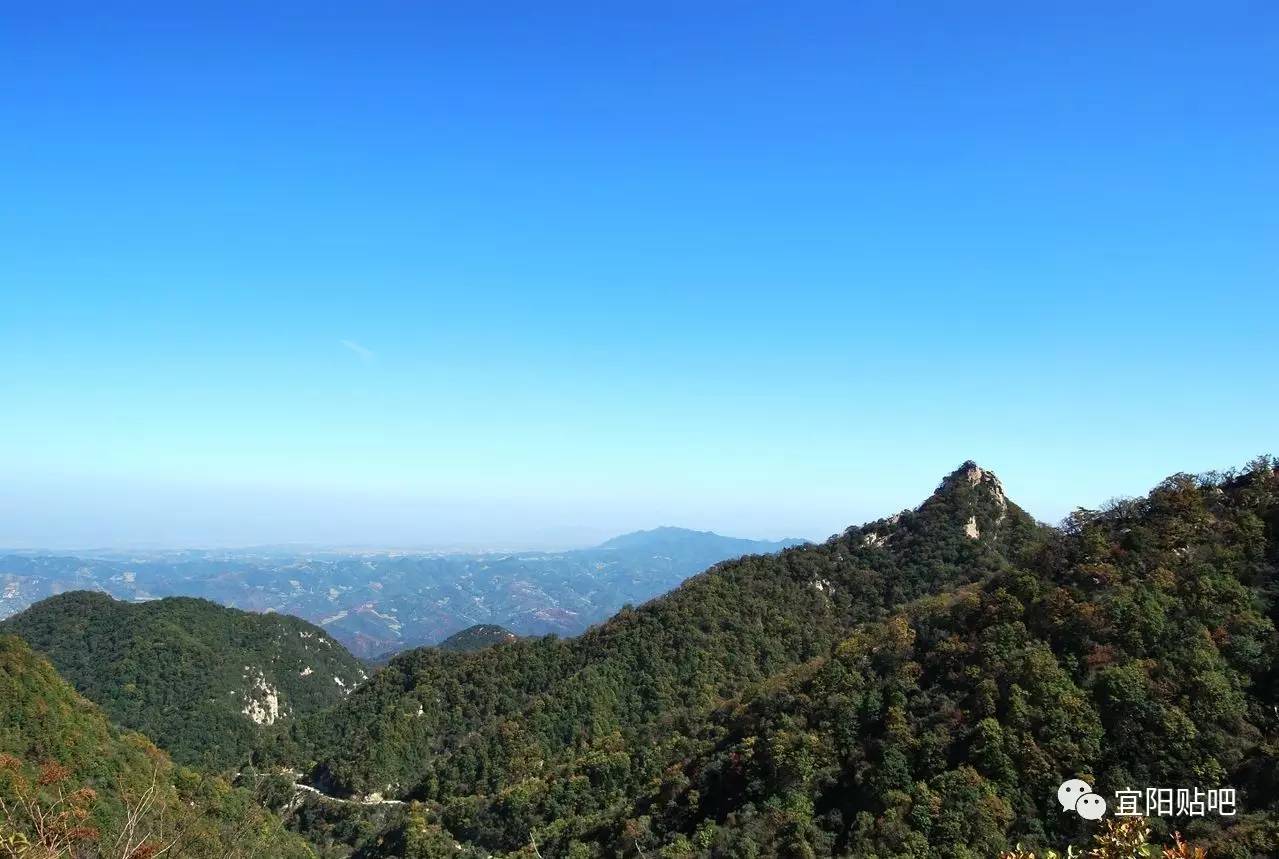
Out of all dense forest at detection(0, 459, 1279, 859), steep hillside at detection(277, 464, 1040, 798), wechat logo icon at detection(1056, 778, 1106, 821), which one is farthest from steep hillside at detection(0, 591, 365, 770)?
wechat logo icon at detection(1056, 778, 1106, 821)

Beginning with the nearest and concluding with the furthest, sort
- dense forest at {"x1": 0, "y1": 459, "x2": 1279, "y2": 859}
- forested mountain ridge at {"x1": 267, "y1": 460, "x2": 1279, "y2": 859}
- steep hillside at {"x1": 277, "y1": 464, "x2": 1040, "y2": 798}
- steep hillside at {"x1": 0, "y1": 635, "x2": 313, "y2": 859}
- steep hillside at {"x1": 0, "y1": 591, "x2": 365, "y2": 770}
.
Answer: forested mountain ridge at {"x1": 267, "y1": 460, "x2": 1279, "y2": 859}
dense forest at {"x1": 0, "y1": 459, "x2": 1279, "y2": 859}
steep hillside at {"x1": 0, "y1": 635, "x2": 313, "y2": 859}
steep hillside at {"x1": 277, "y1": 464, "x2": 1040, "y2": 798}
steep hillside at {"x1": 0, "y1": 591, "x2": 365, "y2": 770}

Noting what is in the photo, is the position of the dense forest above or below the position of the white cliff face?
above

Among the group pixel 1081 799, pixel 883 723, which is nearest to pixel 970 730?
pixel 883 723

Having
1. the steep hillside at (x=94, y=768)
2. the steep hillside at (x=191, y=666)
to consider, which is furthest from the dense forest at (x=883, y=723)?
the steep hillside at (x=191, y=666)

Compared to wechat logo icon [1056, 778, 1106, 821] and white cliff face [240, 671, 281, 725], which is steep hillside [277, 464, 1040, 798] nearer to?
white cliff face [240, 671, 281, 725]

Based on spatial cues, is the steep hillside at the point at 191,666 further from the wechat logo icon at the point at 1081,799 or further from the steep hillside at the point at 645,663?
the wechat logo icon at the point at 1081,799

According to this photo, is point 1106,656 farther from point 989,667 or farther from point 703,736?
point 703,736

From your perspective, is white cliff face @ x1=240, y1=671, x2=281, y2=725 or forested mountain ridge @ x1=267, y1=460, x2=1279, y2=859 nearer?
forested mountain ridge @ x1=267, y1=460, x2=1279, y2=859
